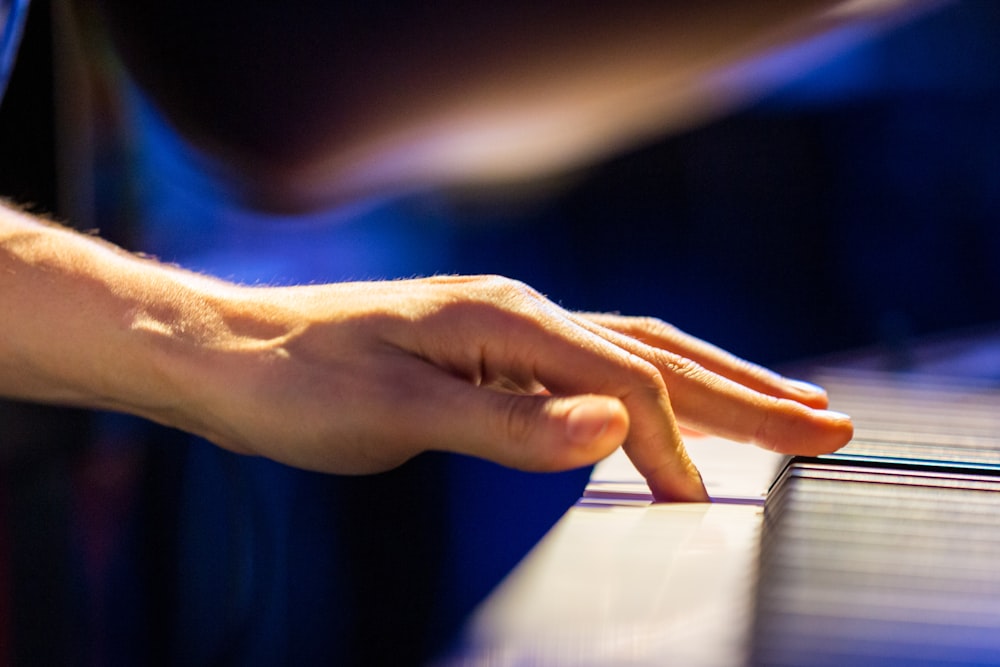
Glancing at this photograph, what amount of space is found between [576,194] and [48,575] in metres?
0.92

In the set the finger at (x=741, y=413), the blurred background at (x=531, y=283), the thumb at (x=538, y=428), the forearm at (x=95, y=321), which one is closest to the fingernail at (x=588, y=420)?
the thumb at (x=538, y=428)

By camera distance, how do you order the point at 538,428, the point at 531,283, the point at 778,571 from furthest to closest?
the point at 531,283
the point at 538,428
the point at 778,571

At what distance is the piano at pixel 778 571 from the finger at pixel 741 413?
2 centimetres

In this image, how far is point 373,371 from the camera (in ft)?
1.78

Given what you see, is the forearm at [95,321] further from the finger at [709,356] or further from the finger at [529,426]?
the finger at [709,356]

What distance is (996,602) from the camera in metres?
0.35

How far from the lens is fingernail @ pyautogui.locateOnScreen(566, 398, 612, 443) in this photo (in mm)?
474

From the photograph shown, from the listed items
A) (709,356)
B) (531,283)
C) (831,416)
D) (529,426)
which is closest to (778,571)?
(529,426)

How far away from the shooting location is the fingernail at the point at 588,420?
0.47 meters

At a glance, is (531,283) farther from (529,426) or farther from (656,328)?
(529,426)

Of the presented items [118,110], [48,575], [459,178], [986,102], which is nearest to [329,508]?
[48,575]

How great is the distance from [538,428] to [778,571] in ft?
0.50

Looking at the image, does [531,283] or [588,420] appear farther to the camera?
[531,283]

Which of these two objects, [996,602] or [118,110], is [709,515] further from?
[118,110]
